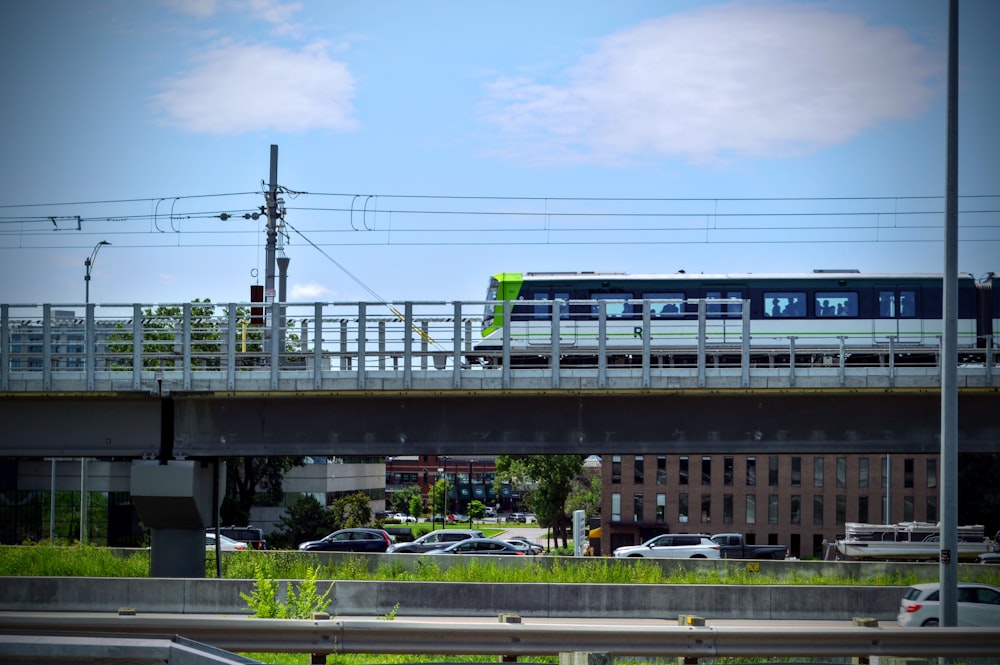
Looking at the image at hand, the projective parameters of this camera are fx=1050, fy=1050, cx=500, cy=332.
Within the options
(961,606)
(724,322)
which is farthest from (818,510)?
(961,606)

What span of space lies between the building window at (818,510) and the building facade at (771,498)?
0.08 m

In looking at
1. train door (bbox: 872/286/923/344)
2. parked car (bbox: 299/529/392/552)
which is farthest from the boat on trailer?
parked car (bbox: 299/529/392/552)

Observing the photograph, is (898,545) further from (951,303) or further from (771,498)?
(771,498)

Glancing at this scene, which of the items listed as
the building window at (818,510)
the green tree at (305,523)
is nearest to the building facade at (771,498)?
the building window at (818,510)

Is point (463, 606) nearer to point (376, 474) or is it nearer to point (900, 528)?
point (900, 528)

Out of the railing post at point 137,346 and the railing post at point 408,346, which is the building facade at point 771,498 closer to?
the railing post at point 408,346

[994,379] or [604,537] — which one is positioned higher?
[994,379]

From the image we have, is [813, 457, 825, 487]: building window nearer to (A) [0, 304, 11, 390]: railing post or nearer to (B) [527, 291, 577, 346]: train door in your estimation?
(B) [527, 291, 577, 346]: train door

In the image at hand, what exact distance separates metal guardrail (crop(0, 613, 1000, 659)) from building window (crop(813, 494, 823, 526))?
73.1 metres

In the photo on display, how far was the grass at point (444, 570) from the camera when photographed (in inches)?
1020

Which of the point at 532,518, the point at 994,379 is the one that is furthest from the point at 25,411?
the point at 532,518

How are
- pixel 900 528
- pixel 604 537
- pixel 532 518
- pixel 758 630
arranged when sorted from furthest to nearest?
pixel 532 518
pixel 604 537
pixel 900 528
pixel 758 630

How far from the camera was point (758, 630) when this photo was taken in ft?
31.6

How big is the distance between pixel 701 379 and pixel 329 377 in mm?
8026
